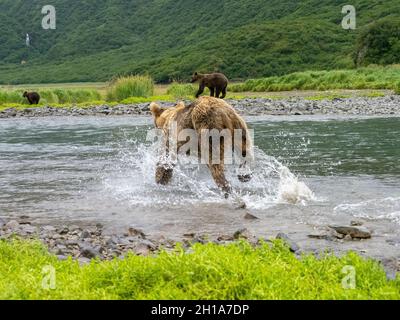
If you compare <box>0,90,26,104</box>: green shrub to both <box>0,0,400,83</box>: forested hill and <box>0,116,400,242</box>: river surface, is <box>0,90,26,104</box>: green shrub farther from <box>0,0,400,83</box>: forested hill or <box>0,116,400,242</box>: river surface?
<box>0,0,400,83</box>: forested hill

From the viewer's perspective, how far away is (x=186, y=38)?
436 ft

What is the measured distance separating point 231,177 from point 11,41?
516ft

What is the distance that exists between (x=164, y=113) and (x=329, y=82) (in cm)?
3426

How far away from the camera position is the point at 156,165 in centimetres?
1066

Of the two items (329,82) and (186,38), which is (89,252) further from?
(186,38)

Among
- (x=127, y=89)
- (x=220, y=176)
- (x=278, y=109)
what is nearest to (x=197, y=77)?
(x=278, y=109)

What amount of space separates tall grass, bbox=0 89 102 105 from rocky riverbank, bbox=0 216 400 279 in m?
28.7

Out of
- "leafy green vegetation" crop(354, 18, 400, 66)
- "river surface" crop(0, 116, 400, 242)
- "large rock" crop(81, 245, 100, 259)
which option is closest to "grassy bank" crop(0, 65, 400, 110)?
"leafy green vegetation" crop(354, 18, 400, 66)

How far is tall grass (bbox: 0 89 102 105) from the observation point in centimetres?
3575

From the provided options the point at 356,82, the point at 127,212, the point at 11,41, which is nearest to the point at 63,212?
the point at 127,212

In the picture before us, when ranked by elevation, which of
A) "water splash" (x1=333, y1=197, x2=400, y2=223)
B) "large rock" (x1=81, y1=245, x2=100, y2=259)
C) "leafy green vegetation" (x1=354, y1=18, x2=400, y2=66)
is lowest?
"water splash" (x1=333, y1=197, x2=400, y2=223)

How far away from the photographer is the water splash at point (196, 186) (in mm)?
9062

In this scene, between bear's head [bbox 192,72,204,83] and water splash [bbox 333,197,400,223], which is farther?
bear's head [bbox 192,72,204,83]
